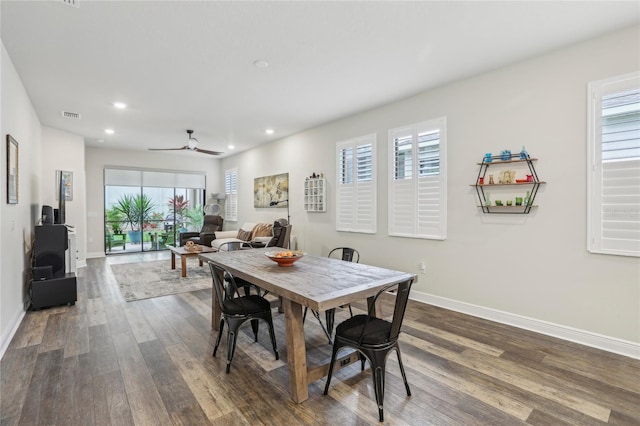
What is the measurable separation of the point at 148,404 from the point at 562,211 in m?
3.86

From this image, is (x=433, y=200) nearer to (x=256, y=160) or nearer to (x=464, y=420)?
(x=464, y=420)

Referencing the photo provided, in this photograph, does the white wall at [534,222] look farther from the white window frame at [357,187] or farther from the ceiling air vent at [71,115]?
the ceiling air vent at [71,115]

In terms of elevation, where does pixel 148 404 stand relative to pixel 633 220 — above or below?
below

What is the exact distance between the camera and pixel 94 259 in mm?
7758

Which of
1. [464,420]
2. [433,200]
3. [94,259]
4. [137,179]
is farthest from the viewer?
[137,179]

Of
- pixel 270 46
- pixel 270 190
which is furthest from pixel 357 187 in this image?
pixel 270 190

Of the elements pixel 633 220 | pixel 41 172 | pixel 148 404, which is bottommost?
pixel 148 404

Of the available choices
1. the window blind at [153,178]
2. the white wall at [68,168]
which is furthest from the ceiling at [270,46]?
the window blind at [153,178]

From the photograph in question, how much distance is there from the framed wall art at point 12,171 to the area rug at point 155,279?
6.04 feet

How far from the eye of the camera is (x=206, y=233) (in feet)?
25.4

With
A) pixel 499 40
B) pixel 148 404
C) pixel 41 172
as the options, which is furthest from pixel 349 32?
pixel 41 172

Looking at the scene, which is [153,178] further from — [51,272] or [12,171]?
[12,171]

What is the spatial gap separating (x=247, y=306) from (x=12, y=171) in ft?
9.73

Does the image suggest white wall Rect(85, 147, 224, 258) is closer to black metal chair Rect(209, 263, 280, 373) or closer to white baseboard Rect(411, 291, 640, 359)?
black metal chair Rect(209, 263, 280, 373)
